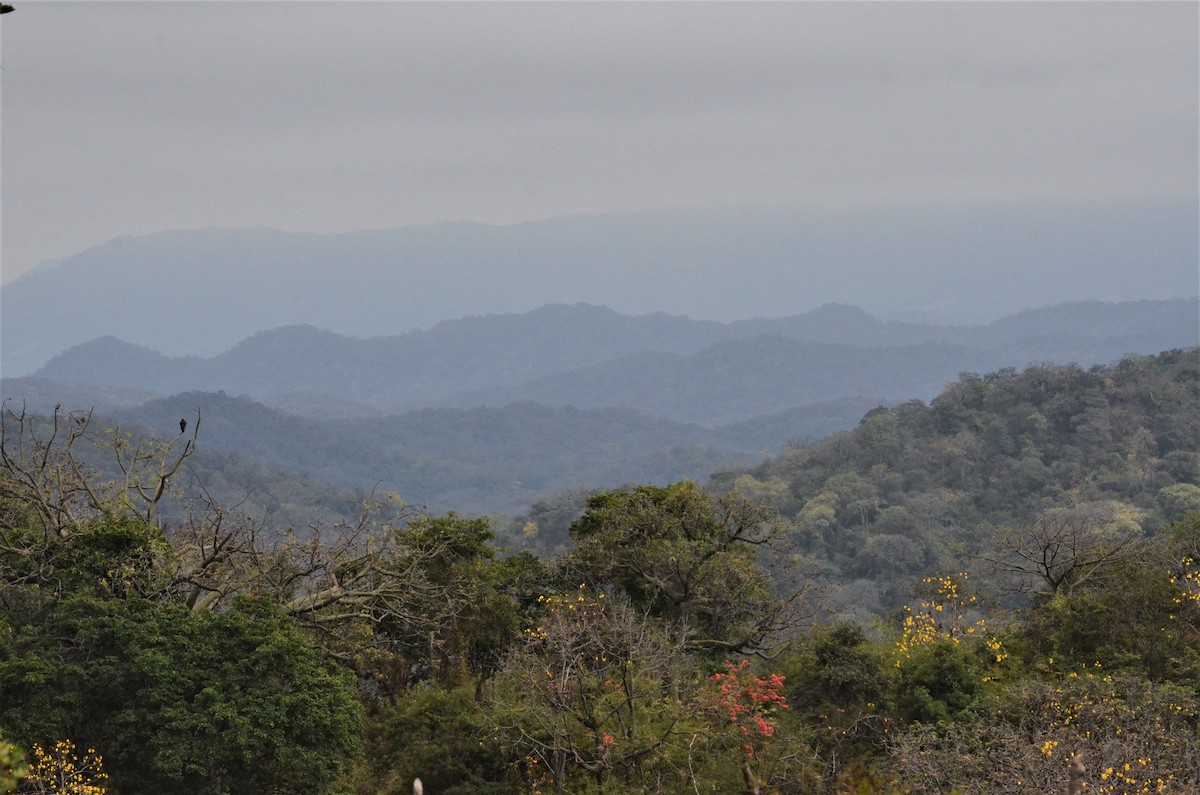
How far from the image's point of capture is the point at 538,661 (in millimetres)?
13617

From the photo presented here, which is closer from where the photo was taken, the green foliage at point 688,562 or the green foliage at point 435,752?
the green foliage at point 435,752

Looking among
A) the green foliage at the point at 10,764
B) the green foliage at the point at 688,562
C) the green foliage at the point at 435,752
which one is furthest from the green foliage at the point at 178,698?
the green foliage at the point at 688,562

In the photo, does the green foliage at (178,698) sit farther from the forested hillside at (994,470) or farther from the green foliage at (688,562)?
the forested hillside at (994,470)

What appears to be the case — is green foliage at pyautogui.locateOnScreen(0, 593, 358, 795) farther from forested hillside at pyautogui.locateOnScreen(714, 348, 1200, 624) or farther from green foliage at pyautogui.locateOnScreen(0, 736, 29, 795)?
forested hillside at pyautogui.locateOnScreen(714, 348, 1200, 624)

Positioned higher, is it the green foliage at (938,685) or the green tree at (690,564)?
the green tree at (690,564)

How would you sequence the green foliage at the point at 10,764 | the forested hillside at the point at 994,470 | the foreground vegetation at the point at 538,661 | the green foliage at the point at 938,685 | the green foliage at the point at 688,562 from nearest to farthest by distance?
the green foliage at the point at 10,764 < the foreground vegetation at the point at 538,661 < the green foliage at the point at 938,685 < the green foliage at the point at 688,562 < the forested hillside at the point at 994,470

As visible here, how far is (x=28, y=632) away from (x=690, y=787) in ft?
24.1

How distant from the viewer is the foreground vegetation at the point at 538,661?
11.2 meters

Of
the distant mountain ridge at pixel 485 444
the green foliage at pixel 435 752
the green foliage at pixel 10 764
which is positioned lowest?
the distant mountain ridge at pixel 485 444

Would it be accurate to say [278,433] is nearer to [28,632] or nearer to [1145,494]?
[1145,494]

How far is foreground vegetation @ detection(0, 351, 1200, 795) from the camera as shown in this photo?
1124cm

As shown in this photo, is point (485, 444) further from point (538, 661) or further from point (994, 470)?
point (538, 661)

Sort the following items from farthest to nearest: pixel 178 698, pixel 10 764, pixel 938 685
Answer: pixel 938 685, pixel 178 698, pixel 10 764

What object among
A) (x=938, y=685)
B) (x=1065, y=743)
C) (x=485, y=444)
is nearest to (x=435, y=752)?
(x=938, y=685)
